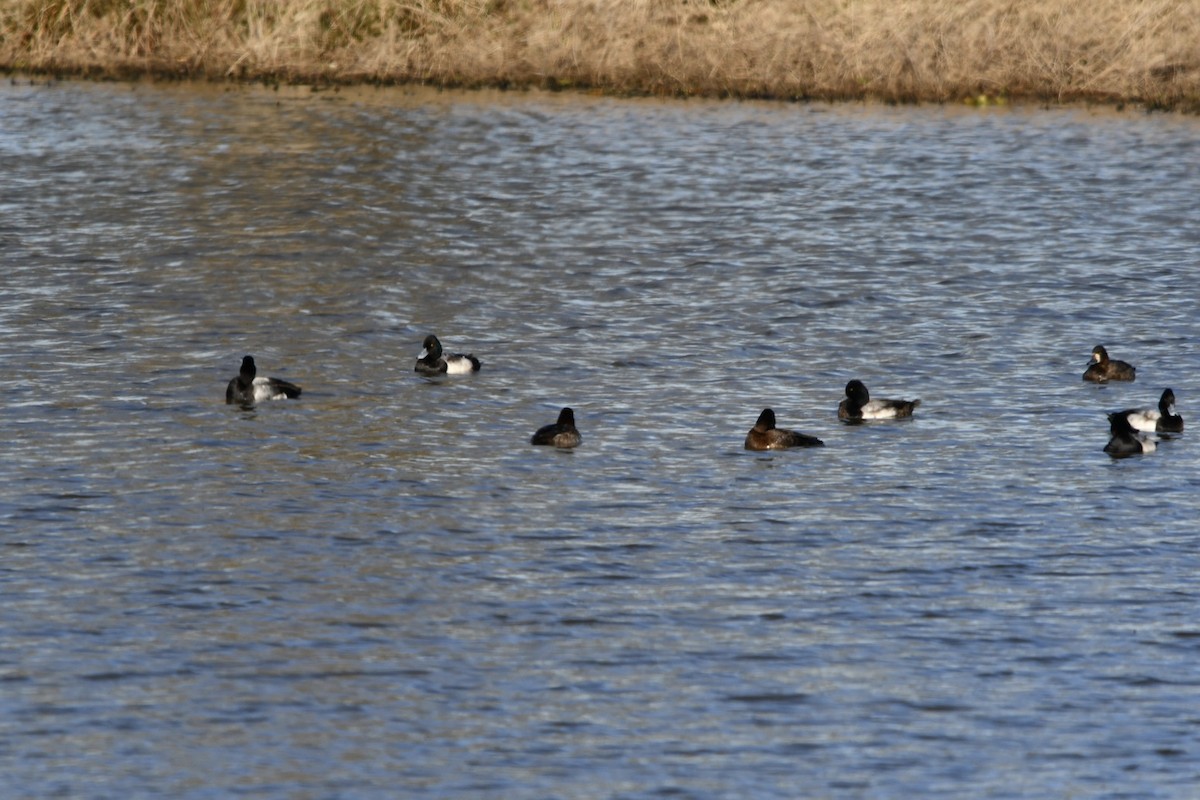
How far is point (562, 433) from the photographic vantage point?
1828cm

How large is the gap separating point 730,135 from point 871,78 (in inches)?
173

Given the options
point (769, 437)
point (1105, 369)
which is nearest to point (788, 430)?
point (769, 437)

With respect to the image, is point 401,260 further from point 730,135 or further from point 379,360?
point 730,135

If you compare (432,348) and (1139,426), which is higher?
(1139,426)

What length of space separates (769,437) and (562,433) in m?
1.93

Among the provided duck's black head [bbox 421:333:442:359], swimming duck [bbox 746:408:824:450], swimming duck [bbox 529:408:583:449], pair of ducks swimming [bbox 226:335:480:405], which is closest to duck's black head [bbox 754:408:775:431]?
swimming duck [bbox 746:408:824:450]

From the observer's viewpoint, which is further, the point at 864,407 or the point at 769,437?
the point at 864,407

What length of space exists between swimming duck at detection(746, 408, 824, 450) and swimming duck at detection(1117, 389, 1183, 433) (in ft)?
10.5

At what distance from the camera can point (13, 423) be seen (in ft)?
63.3

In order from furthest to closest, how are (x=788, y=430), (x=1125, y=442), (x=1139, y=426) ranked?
(x=1139, y=426) < (x=788, y=430) < (x=1125, y=442)

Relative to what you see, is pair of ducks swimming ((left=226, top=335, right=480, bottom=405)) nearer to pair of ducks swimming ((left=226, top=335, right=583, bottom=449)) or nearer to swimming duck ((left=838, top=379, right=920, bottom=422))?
pair of ducks swimming ((left=226, top=335, right=583, bottom=449))

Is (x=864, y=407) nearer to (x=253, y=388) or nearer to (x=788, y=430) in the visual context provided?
(x=788, y=430)

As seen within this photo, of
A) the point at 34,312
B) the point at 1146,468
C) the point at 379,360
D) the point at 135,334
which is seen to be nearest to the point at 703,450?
the point at 1146,468

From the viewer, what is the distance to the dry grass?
4303cm
